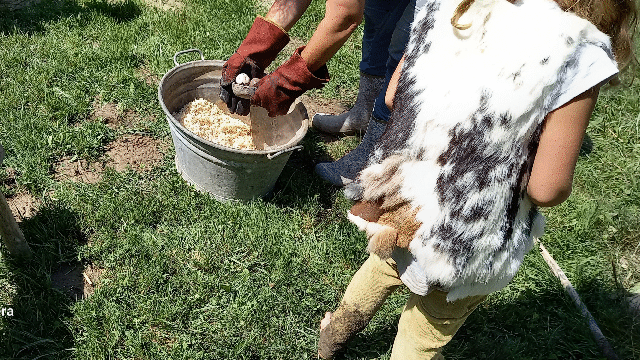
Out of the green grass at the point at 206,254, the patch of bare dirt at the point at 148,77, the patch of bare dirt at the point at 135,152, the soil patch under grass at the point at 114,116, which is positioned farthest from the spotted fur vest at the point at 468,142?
the patch of bare dirt at the point at 148,77

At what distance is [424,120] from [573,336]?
1.86 meters

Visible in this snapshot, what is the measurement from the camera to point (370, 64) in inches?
136

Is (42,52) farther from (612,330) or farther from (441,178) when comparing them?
(612,330)

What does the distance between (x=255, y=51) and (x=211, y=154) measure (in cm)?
57

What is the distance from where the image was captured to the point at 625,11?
4.33 ft

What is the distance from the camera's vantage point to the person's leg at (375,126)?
117 inches

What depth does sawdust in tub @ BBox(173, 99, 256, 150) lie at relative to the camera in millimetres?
3098

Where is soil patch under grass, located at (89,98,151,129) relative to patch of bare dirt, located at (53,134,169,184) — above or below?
above

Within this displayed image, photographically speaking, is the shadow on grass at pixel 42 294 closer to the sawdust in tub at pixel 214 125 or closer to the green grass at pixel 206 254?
the green grass at pixel 206 254

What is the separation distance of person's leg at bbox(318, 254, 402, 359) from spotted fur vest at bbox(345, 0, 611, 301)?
24cm

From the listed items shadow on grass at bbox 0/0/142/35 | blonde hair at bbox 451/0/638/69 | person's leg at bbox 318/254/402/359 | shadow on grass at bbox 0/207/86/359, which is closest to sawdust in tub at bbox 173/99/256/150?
shadow on grass at bbox 0/207/86/359

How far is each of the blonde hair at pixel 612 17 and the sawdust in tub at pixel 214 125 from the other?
76.3 inches

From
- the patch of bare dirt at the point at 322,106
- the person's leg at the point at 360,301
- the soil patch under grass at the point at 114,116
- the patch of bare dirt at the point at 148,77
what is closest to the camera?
the person's leg at the point at 360,301

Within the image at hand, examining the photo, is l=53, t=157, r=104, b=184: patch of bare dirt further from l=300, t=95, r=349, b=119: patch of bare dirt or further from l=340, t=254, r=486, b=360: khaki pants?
l=340, t=254, r=486, b=360: khaki pants
